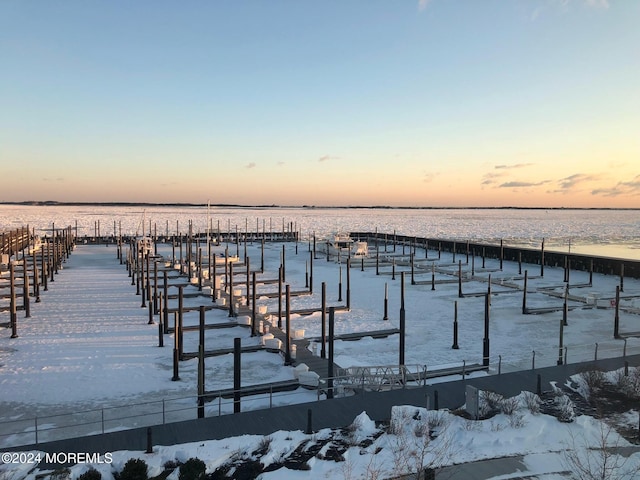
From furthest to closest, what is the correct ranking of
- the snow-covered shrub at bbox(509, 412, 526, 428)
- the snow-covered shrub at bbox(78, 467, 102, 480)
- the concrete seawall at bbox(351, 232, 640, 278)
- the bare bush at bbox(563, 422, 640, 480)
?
the concrete seawall at bbox(351, 232, 640, 278) → the snow-covered shrub at bbox(509, 412, 526, 428) → the bare bush at bbox(563, 422, 640, 480) → the snow-covered shrub at bbox(78, 467, 102, 480)

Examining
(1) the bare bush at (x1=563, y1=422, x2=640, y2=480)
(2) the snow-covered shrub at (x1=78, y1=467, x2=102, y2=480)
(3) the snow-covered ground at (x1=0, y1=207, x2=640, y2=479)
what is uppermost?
(2) the snow-covered shrub at (x1=78, y1=467, x2=102, y2=480)

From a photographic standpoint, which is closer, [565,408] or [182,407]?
[565,408]

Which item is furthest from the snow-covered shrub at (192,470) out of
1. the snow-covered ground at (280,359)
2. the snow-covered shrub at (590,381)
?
the snow-covered shrub at (590,381)

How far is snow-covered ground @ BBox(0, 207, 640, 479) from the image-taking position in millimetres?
13430

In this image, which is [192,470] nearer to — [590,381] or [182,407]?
[182,407]

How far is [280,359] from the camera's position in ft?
80.4

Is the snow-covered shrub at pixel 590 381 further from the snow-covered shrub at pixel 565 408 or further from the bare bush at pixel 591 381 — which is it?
the snow-covered shrub at pixel 565 408

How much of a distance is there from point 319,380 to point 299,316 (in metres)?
15.4

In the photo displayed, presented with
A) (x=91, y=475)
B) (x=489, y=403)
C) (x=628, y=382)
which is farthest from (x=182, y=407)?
(x=628, y=382)

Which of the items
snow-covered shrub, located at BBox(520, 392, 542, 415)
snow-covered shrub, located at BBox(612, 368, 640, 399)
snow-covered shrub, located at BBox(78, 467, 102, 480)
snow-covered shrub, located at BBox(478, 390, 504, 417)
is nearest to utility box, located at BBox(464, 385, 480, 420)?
snow-covered shrub, located at BBox(478, 390, 504, 417)

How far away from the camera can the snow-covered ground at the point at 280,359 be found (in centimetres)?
1343

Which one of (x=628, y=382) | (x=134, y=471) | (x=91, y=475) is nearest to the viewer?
(x=91, y=475)

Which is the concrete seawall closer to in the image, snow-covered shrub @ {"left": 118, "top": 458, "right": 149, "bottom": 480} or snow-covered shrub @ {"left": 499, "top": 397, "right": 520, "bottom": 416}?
snow-covered shrub @ {"left": 499, "top": 397, "right": 520, "bottom": 416}

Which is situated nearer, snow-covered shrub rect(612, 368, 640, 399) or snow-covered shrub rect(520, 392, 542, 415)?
snow-covered shrub rect(520, 392, 542, 415)
